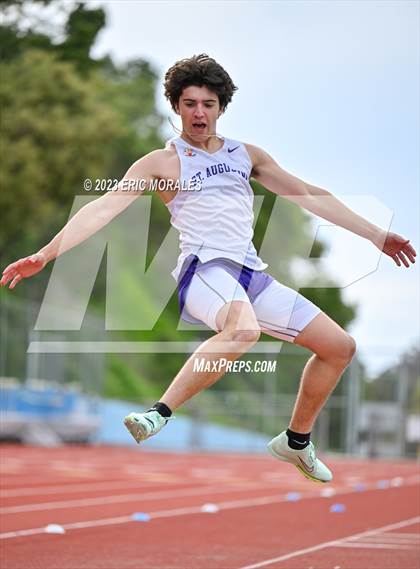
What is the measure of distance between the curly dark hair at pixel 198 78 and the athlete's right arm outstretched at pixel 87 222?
11.9 inches

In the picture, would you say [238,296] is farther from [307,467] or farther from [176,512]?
[176,512]

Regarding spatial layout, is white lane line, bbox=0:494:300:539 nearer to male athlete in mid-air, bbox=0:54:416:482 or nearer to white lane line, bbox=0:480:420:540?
white lane line, bbox=0:480:420:540

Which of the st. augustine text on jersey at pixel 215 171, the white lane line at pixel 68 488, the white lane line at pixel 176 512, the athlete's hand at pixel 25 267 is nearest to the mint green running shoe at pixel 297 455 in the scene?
the st. augustine text on jersey at pixel 215 171

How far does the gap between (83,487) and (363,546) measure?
6.26 m

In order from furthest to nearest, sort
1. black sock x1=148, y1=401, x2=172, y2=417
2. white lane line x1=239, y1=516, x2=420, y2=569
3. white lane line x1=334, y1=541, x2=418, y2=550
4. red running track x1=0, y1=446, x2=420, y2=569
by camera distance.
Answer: white lane line x1=334, y1=541, x2=418, y2=550 → red running track x1=0, y1=446, x2=420, y2=569 → white lane line x1=239, y1=516, x2=420, y2=569 → black sock x1=148, y1=401, x2=172, y2=417

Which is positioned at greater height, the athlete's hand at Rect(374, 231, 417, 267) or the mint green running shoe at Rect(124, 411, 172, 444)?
the athlete's hand at Rect(374, 231, 417, 267)

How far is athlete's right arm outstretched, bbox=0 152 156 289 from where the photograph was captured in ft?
Answer: 16.6

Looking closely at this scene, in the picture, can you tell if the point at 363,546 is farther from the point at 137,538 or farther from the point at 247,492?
the point at 247,492

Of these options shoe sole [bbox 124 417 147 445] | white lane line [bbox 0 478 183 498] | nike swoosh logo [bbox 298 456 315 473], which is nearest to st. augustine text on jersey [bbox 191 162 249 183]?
shoe sole [bbox 124 417 147 445]

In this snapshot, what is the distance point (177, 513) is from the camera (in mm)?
Answer: 11383

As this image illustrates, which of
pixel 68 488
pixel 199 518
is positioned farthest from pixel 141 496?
pixel 199 518

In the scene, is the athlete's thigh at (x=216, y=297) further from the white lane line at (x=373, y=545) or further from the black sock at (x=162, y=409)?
the white lane line at (x=373, y=545)

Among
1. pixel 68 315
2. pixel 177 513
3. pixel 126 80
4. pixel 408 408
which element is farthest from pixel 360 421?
pixel 126 80

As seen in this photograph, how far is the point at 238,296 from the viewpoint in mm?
5145
